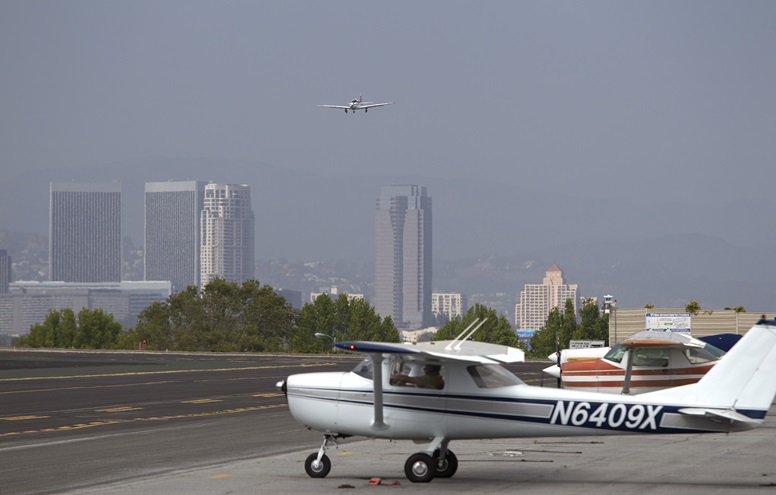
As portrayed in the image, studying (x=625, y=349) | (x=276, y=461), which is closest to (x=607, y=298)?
(x=625, y=349)

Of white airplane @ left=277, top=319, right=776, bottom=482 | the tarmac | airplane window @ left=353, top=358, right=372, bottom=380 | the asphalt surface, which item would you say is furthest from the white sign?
airplane window @ left=353, top=358, right=372, bottom=380

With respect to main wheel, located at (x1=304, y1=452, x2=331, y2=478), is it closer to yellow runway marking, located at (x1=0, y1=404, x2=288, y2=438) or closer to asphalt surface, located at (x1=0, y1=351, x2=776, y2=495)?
asphalt surface, located at (x1=0, y1=351, x2=776, y2=495)

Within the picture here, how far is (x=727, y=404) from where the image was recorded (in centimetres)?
1734

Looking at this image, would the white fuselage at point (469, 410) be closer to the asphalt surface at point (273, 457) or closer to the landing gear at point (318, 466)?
the landing gear at point (318, 466)

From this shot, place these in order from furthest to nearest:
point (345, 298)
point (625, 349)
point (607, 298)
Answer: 1. point (345, 298)
2. point (607, 298)
3. point (625, 349)

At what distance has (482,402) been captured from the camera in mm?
18062

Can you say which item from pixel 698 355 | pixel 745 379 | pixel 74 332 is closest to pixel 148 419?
pixel 698 355

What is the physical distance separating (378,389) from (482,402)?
1513mm

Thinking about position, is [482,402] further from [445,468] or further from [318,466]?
[318,466]

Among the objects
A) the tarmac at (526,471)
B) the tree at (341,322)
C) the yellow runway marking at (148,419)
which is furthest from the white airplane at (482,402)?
the tree at (341,322)

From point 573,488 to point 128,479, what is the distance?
661 centimetres

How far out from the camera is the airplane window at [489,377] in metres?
18.2

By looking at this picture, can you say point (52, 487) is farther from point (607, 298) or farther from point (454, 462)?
point (607, 298)

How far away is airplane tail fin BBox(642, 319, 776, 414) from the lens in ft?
56.7
